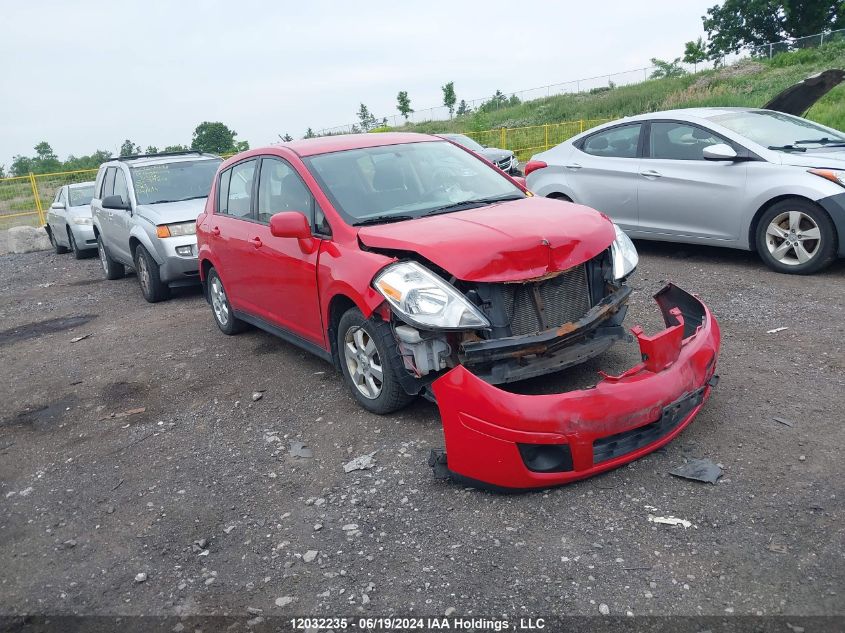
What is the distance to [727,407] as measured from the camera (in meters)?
4.30

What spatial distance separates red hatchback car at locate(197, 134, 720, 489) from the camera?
11.4 feet

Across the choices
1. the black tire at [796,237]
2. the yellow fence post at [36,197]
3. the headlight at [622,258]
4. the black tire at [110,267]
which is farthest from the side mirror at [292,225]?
the yellow fence post at [36,197]

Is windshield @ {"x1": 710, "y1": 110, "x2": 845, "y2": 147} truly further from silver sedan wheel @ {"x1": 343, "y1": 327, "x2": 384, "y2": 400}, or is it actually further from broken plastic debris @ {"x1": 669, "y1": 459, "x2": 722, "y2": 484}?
silver sedan wheel @ {"x1": 343, "y1": 327, "x2": 384, "y2": 400}

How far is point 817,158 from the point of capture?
682 centimetres

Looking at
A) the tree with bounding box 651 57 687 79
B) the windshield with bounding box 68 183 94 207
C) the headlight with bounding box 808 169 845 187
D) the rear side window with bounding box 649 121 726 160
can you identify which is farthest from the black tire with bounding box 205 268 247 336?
the tree with bounding box 651 57 687 79

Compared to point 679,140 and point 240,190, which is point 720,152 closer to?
point 679,140

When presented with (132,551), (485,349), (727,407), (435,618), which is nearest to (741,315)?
(727,407)

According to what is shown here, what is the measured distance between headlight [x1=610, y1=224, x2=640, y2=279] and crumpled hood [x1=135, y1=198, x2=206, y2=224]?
18.3 feet

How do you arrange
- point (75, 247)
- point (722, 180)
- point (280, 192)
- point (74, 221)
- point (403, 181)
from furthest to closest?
point (75, 247) < point (74, 221) < point (722, 180) < point (280, 192) < point (403, 181)

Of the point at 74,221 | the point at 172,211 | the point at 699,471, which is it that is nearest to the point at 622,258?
the point at 699,471

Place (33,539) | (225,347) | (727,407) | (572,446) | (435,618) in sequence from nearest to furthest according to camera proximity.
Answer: (435,618) → (572,446) → (33,539) → (727,407) → (225,347)

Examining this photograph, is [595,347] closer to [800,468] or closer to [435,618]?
[800,468]

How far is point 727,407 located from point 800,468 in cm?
79

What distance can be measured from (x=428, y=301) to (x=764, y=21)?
200ft
